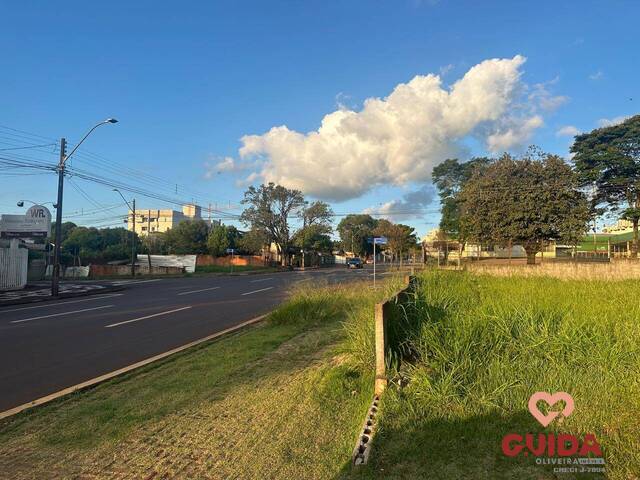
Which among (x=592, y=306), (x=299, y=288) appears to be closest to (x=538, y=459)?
(x=592, y=306)

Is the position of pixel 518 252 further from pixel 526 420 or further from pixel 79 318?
pixel 526 420

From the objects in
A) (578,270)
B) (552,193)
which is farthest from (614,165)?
(578,270)

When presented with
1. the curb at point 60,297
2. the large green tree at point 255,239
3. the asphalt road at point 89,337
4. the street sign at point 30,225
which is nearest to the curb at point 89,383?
the asphalt road at point 89,337

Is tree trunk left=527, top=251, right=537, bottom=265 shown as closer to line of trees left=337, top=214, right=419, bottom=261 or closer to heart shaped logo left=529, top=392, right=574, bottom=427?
heart shaped logo left=529, top=392, right=574, bottom=427

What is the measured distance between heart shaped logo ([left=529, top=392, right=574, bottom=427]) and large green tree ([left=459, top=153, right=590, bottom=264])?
77.4 ft

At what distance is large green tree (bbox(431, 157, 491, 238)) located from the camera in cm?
5253

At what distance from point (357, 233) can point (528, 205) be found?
234 ft

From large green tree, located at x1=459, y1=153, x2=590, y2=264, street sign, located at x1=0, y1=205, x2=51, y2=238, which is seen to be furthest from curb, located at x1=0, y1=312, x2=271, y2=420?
street sign, located at x1=0, y1=205, x2=51, y2=238

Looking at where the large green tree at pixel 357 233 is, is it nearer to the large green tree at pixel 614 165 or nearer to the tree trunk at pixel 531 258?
the large green tree at pixel 614 165

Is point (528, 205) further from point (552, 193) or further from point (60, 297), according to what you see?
point (60, 297)

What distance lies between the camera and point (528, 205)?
27062 millimetres

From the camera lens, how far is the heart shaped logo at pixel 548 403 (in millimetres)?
3701

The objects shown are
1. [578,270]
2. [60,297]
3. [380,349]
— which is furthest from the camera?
[60,297]

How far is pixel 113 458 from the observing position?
11.9ft
